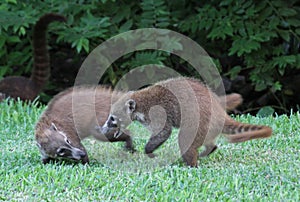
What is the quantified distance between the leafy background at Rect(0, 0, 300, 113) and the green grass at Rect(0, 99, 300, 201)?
2194 mm

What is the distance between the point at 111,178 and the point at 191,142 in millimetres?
599

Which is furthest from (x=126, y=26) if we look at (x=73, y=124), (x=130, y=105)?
(x=130, y=105)

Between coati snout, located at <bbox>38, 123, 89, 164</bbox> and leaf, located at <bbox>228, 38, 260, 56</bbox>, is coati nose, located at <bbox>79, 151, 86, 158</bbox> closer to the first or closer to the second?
coati snout, located at <bbox>38, 123, 89, 164</bbox>

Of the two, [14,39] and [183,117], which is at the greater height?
[183,117]

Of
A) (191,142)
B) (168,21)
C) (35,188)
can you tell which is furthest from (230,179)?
(168,21)

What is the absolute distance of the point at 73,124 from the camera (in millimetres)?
4770

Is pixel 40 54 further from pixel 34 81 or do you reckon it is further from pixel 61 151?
pixel 61 151

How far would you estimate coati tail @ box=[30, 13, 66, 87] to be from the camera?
7125 mm

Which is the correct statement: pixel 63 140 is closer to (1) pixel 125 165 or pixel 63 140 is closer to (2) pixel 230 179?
(1) pixel 125 165

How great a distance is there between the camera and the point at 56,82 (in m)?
8.83

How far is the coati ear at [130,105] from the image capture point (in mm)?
4574

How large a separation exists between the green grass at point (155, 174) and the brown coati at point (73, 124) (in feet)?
0.37

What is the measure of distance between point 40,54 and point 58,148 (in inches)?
126

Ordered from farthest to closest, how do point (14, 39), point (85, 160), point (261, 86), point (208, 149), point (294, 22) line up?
1. point (14, 39)
2. point (261, 86)
3. point (294, 22)
4. point (208, 149)
5. point (85, 160)
